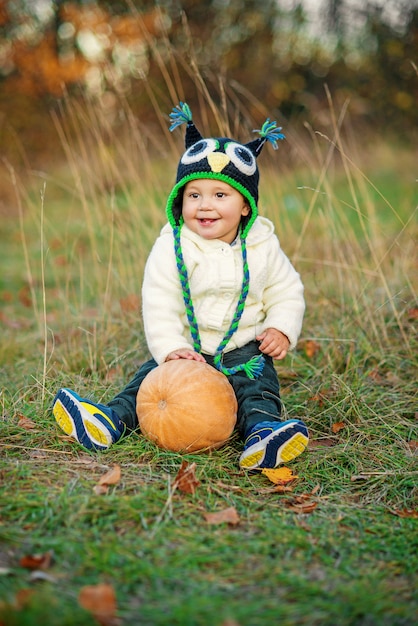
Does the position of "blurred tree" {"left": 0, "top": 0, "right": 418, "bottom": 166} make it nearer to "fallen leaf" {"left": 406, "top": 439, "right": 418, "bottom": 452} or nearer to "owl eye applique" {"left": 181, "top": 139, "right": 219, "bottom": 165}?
"owl eye applique" {"left": 181, "top": 139, "right": 219, "bottom": 165}

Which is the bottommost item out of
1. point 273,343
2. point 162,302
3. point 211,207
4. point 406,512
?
point 406,512

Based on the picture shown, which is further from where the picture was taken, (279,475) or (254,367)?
(254,367)

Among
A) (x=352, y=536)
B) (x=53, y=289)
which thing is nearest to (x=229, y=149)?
(x=352, y=536)

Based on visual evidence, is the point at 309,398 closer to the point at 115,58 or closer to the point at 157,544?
the point at 157,544

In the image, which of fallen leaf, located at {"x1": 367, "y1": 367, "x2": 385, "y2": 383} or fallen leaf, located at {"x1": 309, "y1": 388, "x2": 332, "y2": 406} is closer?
fallen leaf, located at {"x1": 309, "y1": 388, "x2": 332, "y2": 406}

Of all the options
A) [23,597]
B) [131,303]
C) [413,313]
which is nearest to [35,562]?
[23,597]

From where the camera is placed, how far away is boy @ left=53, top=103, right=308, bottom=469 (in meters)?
2.96

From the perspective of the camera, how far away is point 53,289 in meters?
6.21

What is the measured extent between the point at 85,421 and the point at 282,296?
3.53 ft

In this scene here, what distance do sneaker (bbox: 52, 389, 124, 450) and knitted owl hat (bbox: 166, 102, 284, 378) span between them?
0.53 m

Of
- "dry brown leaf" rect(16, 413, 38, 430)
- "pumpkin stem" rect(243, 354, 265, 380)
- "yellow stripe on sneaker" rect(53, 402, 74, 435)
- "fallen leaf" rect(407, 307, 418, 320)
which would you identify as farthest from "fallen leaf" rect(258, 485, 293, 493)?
"fallen leaf" rect(407, 307, 418, 320)

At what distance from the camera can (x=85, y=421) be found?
9.27ft

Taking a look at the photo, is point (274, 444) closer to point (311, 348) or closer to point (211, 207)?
point (211, 207)

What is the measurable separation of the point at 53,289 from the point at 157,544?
428 cm
